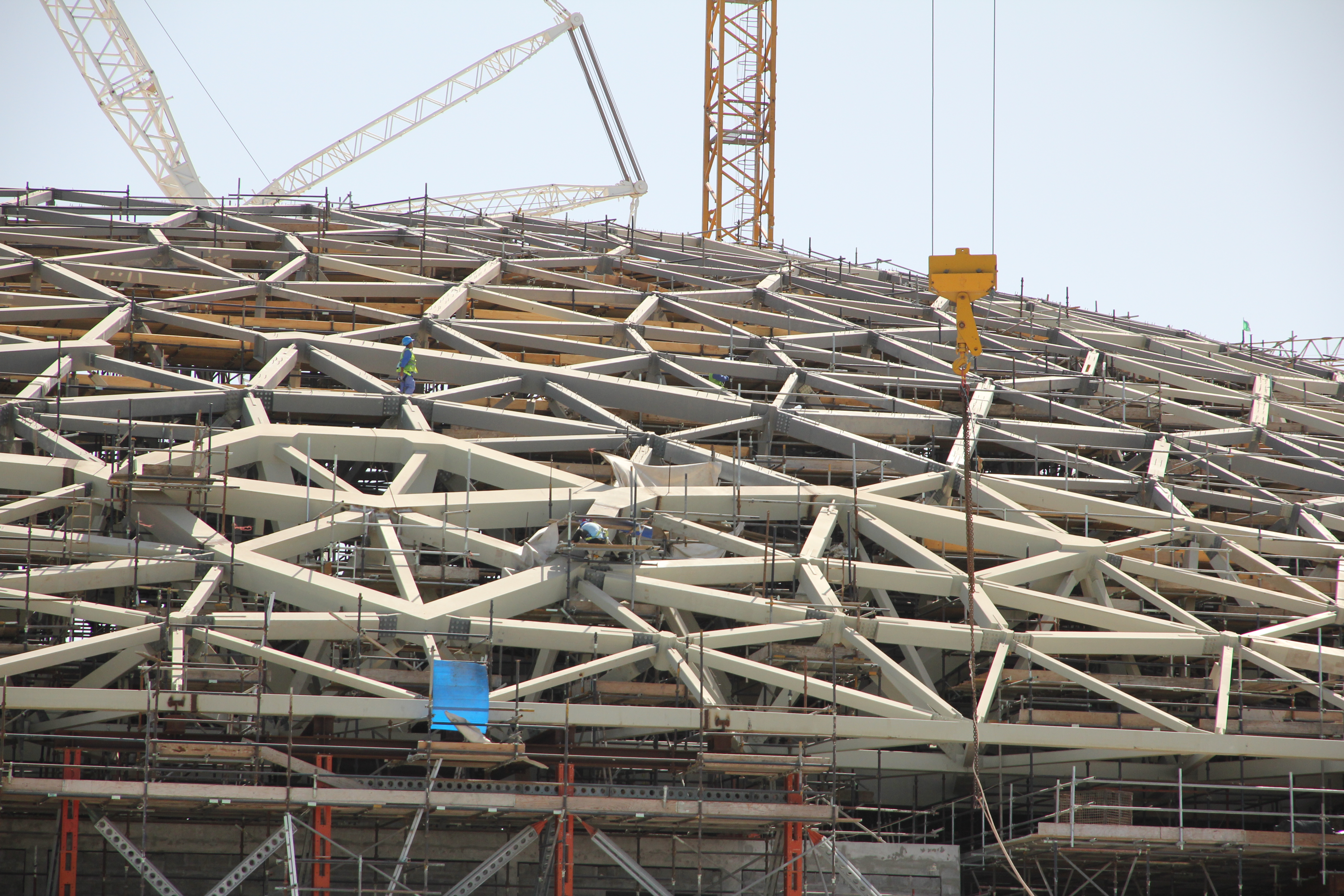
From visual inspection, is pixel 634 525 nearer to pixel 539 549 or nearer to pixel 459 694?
pixel 539 549

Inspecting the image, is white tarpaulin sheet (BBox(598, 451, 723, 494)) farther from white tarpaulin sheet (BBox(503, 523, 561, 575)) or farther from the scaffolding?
white tarpaulin sheet (BBox(503, 523, 561, 575))

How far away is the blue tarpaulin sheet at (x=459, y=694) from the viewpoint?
27109mm

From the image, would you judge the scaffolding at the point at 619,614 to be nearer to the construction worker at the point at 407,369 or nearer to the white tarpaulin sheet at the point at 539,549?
the white tarpaulin sheet at the point at 539,549

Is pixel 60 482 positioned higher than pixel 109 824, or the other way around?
pixel 60 482

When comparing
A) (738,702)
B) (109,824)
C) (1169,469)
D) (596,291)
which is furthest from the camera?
(596,291)

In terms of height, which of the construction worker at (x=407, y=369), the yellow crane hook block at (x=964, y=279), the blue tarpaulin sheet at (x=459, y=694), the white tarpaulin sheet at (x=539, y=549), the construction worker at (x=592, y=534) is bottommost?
the blue tarpaulin sheet at (x=459, y=694)

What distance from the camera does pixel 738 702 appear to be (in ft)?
114

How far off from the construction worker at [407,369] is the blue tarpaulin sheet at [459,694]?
12008 millimetres

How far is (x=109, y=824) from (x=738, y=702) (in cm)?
1384

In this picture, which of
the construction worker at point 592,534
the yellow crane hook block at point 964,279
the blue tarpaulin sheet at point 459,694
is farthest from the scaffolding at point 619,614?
the yellow crane hook block at point 964,279

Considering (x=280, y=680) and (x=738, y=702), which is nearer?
(x=280, y=680)

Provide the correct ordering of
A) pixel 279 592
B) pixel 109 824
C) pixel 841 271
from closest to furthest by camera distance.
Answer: pixel 109 824 → pixel 279 592 → pixel 841 271

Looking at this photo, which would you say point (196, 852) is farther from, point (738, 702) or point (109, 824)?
point (738, 702)

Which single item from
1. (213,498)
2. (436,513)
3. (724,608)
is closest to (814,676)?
(724,608)
